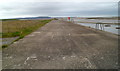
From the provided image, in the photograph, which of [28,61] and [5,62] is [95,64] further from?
[5,62]

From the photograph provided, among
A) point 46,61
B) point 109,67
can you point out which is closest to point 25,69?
point 46,61

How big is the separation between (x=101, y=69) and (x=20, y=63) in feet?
10.7

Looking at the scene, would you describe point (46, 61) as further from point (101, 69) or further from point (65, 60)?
point (101, 69)

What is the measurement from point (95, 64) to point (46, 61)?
6.81ft

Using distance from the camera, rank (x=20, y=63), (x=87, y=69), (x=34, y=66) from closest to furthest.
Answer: (x=87, y=69) → (x=34, y=66) → (x=20, y=63)

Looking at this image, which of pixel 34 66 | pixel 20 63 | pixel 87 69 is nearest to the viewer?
pixel 87 69

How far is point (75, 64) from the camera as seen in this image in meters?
4.30

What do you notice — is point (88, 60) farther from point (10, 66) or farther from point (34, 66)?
point (10, 66)

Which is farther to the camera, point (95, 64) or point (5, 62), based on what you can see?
point (5, 62)

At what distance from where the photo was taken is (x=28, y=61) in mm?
4691

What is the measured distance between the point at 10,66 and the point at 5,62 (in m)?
0.60

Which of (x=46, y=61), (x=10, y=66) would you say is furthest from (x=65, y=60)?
(x=10, y=66)

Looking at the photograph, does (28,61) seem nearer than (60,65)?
No

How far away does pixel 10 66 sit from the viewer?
4.23 m
